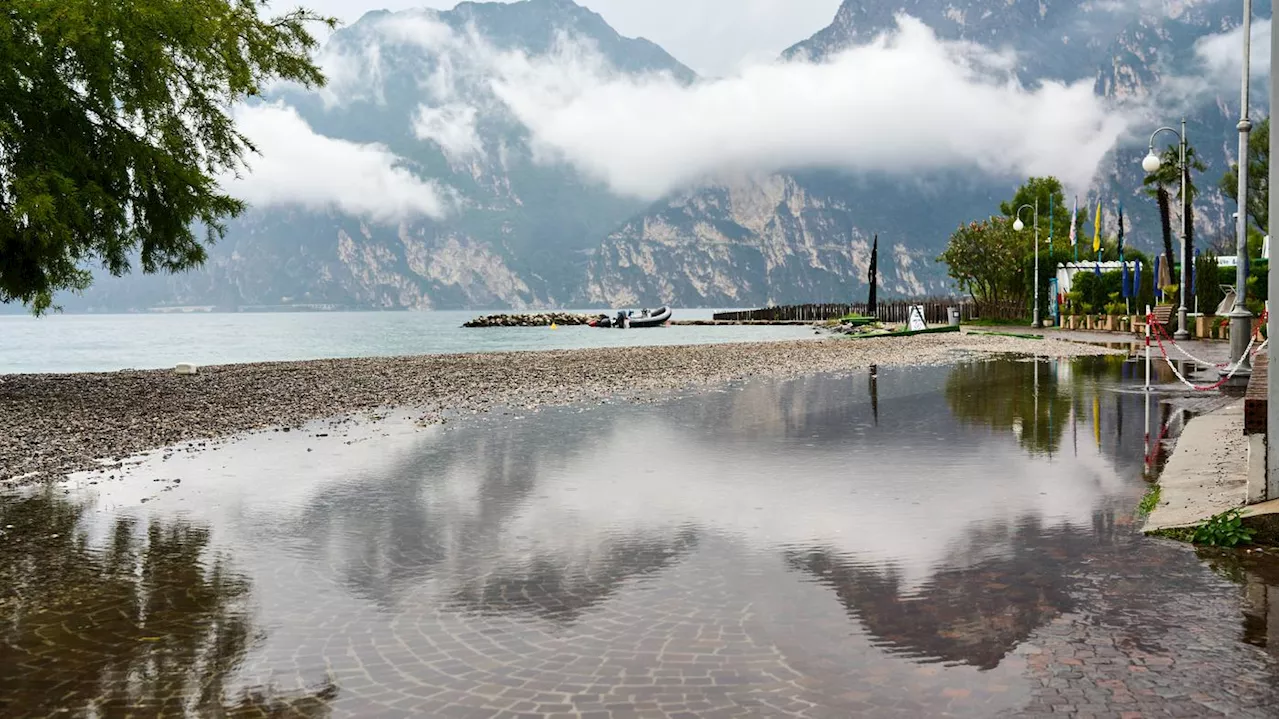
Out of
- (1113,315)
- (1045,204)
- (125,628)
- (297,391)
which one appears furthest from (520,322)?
(125,628)

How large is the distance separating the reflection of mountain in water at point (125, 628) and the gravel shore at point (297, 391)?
4988mm

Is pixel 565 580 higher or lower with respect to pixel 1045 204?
lower

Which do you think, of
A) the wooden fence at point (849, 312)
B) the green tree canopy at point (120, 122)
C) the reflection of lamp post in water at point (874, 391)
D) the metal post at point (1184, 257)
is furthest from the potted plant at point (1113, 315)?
the green tree canopy at point (120, 122)

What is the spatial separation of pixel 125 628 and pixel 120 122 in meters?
19.7

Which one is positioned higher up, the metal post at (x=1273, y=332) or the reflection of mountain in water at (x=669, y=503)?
the metal post at (x=1273, y=332)

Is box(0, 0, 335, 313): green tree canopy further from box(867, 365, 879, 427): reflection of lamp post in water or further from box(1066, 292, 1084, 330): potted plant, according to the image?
box(1066, 292, 1084, 330): potted plant

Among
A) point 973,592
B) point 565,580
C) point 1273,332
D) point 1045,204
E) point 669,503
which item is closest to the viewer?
point 973,592

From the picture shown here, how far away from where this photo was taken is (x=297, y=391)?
26453mm

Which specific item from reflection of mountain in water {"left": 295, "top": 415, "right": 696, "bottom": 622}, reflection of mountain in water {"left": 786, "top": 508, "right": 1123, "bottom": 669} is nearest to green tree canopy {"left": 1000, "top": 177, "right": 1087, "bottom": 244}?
reflection of mountain in water {"left": 295, "top": 415, "right": 696, "bottom": 622}

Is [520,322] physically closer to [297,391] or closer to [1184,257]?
[1184,257]

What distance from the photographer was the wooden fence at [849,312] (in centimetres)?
10300

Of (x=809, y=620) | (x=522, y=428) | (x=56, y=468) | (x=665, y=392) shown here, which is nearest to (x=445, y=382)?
(x=665, y=392)

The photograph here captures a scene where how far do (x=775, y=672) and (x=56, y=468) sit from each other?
11.1m

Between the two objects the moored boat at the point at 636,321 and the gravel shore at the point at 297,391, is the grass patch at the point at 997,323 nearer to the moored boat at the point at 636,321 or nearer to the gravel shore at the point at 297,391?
the gravel shore at the point at 297,391
